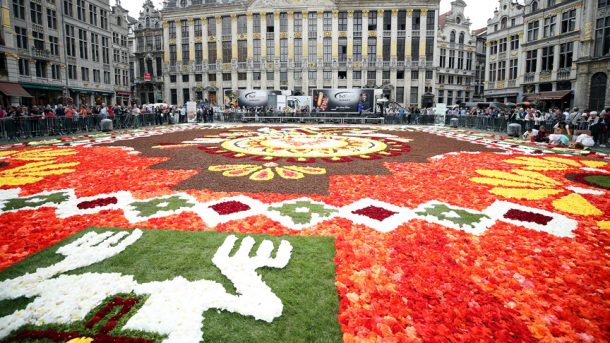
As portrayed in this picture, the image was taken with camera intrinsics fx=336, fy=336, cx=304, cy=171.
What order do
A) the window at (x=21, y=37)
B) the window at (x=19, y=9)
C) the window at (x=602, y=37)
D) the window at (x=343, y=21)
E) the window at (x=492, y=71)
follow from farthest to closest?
the window at (x=343, y=21) → the window at (x=492, y=71) → the window at (x=21, y=37) → the window at (x=19, y=9) → the window at (x=602, y=37)

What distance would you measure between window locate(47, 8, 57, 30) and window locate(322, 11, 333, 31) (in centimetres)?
3317

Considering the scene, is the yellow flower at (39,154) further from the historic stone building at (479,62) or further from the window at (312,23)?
the historic stone building at (479,62)

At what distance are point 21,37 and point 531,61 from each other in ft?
182

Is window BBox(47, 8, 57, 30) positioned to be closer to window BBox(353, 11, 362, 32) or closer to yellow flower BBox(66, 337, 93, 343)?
window BBox(353, 11, 362, 32)

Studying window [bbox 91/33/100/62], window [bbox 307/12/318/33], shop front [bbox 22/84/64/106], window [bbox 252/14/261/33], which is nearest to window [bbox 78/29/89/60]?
window [bbox 91/33/100/62]

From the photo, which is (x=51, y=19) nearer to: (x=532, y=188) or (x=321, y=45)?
(x=321, y=45)

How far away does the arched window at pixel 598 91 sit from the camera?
30.0 meters

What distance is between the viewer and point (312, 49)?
166ft

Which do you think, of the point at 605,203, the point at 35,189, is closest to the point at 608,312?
the point at 605,203

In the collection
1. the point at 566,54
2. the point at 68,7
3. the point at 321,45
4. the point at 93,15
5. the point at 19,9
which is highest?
the point at 93,15

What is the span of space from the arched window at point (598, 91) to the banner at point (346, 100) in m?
20.2

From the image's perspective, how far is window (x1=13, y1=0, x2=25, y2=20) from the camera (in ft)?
104

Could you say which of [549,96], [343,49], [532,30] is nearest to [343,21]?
[343,49]

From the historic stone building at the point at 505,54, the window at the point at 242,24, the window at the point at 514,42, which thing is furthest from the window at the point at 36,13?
the window at the point at 514,42
